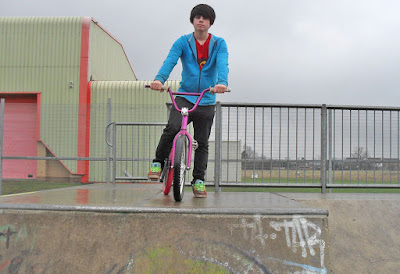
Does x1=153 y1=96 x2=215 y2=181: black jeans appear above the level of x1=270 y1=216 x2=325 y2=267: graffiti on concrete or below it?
above

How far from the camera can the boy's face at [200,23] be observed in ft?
12.5

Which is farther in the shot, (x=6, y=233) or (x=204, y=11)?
(x=204, y=11)

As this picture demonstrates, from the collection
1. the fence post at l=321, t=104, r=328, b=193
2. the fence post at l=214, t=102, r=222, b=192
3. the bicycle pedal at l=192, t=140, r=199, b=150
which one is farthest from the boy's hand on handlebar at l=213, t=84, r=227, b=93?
the fence post at l=321, t=104, r=328, b=193

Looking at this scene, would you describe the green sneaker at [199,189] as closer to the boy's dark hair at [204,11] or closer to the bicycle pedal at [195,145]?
the bicycle pedal at [195,145]

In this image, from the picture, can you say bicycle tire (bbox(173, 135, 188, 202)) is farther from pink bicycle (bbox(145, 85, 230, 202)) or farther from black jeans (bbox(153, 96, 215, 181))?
black jeans (bbox(153, 96, 215, 181))

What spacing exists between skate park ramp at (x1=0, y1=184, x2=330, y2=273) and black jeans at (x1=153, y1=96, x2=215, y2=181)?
1.11m

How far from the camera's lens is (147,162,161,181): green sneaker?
3.81 meters

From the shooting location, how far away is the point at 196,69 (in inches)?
156

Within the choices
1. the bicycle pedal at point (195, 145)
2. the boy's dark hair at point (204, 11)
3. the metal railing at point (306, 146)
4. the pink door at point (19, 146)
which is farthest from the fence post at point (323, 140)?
the pink door at point (19, 146)

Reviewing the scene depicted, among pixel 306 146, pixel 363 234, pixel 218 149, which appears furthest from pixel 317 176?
pixel 363 234

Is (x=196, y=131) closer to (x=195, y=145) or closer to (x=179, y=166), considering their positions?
(x=195, y=145)

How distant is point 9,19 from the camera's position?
54.7 feet

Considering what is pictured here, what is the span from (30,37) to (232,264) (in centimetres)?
1660

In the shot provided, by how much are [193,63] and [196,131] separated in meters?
0.72
